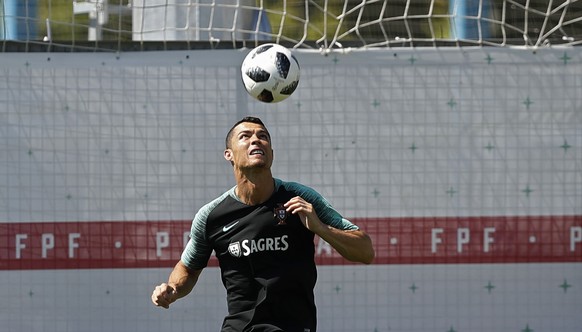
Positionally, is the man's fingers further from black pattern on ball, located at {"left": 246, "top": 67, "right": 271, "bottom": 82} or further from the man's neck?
black pattern on ball, located at {"left": 246, "top": 67, "right": 271, "bottom": 82}

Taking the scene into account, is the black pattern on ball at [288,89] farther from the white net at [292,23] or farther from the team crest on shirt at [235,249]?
the team crest on shirt at [235,249]

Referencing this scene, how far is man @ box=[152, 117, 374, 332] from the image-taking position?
16.3ft

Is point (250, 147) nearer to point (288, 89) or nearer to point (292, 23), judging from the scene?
point (288, 89)

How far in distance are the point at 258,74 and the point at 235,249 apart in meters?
1.45

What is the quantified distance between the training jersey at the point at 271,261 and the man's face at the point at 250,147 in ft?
0.69

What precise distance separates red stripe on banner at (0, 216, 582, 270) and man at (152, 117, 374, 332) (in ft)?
7.02

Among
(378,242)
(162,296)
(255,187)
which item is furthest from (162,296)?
(378,242)

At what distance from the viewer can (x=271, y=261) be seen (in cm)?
499

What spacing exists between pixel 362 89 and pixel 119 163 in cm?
174

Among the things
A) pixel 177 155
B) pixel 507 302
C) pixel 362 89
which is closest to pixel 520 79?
pixel 362 89

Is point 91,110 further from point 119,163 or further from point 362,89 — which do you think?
point 362,89

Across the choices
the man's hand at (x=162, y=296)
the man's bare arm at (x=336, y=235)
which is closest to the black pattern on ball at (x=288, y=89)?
the man's bare arm at (x=336, y=235)

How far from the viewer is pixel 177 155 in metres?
7.24

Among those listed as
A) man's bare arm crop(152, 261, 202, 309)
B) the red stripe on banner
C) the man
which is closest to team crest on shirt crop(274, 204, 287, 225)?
the man
